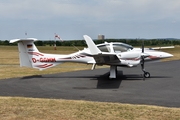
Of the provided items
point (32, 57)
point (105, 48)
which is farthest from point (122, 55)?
point (32, 57)

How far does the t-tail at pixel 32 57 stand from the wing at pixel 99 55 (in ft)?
11.4

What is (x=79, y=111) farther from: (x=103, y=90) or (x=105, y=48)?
(x=105, y=48)

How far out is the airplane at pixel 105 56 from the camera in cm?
1427

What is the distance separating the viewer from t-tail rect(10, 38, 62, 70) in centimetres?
1634

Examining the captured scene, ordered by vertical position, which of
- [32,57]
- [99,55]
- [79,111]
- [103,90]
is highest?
[99,55]

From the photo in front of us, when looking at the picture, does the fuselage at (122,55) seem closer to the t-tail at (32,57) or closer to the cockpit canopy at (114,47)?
the cockpit canopy at (114,47)

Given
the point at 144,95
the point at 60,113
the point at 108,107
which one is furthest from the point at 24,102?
the point at 144,95

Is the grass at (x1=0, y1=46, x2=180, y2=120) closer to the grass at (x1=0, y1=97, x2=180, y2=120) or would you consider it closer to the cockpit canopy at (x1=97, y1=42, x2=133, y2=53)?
the grass at (x1=0, y1=97, x2=180, y2=120)

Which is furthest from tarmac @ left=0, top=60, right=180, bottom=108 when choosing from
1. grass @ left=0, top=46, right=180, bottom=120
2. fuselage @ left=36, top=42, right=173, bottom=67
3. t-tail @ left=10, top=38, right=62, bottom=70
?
t-tail @ left=10, top=38, right=62, bottom=70

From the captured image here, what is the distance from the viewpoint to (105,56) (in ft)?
44.6

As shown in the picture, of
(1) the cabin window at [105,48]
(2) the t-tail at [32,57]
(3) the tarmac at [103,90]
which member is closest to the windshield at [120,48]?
(1) the cabin window at [105,48]

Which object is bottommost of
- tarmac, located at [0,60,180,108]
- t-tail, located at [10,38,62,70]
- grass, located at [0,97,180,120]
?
tarmac, located at [0,60,180,108]

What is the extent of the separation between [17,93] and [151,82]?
721 centimetres

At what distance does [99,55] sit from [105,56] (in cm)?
75
